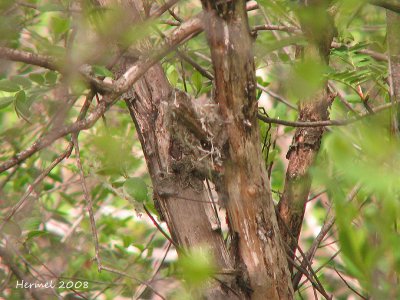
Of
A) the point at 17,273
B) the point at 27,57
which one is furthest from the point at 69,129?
the point at 17,273

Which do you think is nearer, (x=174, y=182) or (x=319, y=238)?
(x=174, y=182)

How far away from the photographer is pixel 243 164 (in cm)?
137

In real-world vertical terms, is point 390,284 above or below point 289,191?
below

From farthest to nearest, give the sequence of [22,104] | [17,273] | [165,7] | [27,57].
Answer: [17,273] → [22,104] → [165,7] → [27,57]

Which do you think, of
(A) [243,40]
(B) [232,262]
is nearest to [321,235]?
(B) [232,262]

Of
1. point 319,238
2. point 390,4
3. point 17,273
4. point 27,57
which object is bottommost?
point 17,273

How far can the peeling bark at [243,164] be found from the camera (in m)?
1.20

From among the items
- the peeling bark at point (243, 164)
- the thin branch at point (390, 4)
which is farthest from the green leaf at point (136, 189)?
the thin branch at point (390, 4)

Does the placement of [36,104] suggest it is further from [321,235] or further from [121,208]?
[121,208]

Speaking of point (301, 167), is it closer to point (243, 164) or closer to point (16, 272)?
point (243, 164)

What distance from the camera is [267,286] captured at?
145 centimetres

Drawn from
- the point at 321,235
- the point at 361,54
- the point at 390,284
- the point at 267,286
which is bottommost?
the point at 390,284

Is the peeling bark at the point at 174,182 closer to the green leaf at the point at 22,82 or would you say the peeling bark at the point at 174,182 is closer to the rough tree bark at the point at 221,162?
the rough tree bark at the point at 221,162

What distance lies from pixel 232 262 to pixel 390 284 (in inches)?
20.5
